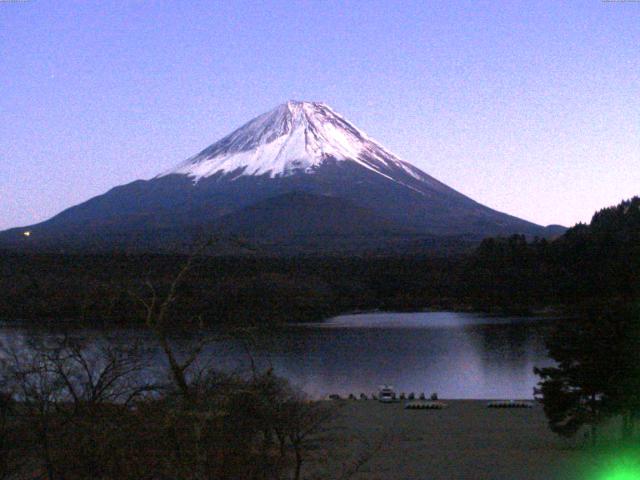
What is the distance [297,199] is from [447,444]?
62.7 meters

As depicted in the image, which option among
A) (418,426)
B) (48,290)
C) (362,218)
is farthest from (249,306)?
(362,218)

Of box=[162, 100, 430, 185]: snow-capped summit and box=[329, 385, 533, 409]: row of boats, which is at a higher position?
box=[162, 100, 430, 185]: snow-capped summit

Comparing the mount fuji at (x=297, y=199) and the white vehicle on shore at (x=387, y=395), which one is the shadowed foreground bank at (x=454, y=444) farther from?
the mount fuji at (x=297, y=199)

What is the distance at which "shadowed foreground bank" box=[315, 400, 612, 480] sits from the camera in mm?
8898

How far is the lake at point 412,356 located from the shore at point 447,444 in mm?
1317

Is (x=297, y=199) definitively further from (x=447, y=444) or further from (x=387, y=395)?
(x=447, y=444)

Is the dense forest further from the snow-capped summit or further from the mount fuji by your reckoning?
the snow-capped summit

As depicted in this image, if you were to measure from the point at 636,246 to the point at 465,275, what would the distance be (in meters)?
7.25

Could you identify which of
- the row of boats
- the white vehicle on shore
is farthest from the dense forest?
the white vehicle on shore

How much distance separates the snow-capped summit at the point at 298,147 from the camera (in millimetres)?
84312

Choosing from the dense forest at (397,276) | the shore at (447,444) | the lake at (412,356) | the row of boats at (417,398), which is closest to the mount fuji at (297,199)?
the dense forest at (397,276)

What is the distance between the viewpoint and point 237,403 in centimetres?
419

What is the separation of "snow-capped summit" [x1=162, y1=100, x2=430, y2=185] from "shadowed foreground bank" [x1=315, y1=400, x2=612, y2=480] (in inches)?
2783

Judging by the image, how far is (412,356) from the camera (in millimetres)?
20859
